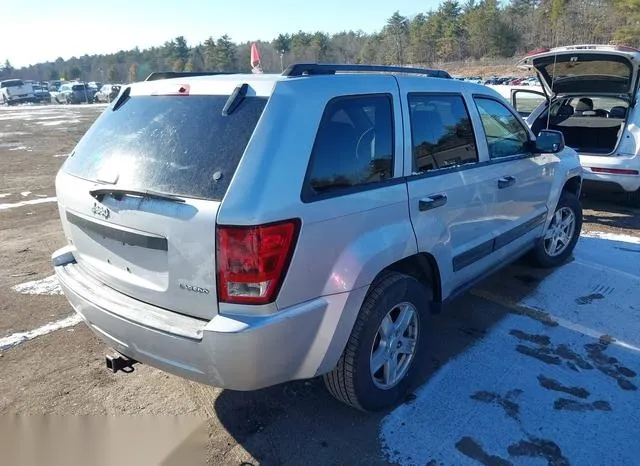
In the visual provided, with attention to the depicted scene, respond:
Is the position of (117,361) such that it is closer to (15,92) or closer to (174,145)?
(174,145)

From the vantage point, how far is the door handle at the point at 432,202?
2.95 metres

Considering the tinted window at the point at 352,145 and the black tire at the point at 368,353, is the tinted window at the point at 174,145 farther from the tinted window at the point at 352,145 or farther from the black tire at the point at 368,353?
the black tire at the point at 368,353

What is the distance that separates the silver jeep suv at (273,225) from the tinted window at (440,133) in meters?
0.01

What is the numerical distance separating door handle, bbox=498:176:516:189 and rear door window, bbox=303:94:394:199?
1337 millimetres

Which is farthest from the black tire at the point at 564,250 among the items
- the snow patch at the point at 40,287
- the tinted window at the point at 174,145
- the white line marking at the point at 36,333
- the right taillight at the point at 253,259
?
the snow patch at the point at 40,287

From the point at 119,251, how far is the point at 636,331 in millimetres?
3661

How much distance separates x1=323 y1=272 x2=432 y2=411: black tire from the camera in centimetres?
266

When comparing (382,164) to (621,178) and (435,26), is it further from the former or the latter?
(435,26)

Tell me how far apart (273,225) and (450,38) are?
91344 mm

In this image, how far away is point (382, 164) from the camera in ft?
9.18

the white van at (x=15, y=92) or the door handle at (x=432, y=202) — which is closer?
the door handle at (x=432, y=202)

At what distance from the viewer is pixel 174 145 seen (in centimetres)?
250

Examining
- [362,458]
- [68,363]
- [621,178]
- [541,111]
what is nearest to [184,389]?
[68,363]

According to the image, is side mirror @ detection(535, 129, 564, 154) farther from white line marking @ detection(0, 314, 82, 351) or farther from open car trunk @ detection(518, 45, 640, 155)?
white line marking @ detection(0, 314, 82, 351)
